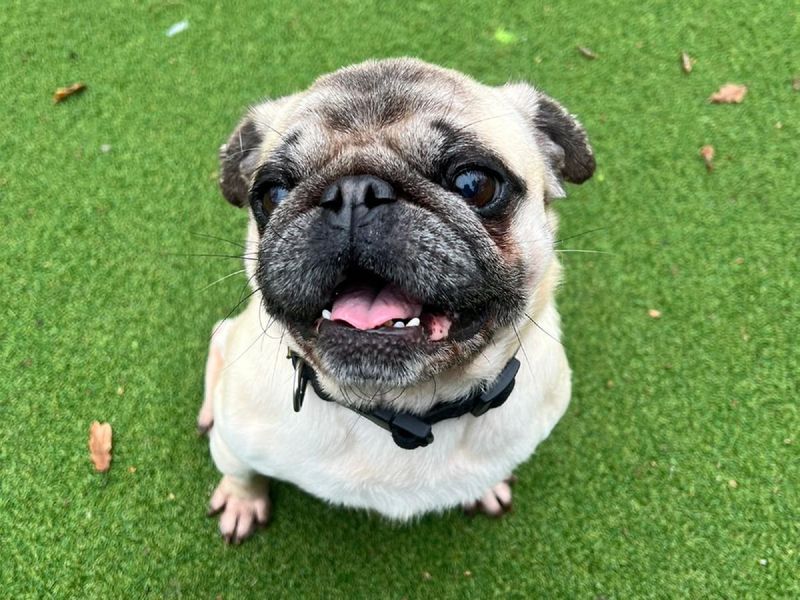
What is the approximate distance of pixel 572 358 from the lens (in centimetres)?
279

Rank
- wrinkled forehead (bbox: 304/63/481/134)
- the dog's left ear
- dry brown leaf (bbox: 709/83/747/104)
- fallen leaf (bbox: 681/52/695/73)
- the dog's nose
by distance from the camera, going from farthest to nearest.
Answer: fallen leaf (bbox: 681/52/695/73) → dry brown leaf (bbox: 709/83/747/104) → the dog's left ear → wrinkled forehead (bbox: 304/63/481/134) → the dog's nose

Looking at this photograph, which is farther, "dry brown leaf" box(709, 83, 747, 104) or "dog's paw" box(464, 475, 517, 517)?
"dry brown leaf" box(709, 83, 747, 104)

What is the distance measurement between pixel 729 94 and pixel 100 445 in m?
3.68

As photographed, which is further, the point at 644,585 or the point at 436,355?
the point at 644,585

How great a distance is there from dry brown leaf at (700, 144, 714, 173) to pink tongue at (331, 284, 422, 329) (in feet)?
8.09

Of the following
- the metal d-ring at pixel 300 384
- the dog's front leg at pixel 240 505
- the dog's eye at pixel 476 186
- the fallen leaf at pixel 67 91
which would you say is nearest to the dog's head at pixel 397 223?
the dog's eye at pixel 476 186

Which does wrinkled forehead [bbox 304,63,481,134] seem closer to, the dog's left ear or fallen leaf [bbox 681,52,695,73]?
the dog's left ear

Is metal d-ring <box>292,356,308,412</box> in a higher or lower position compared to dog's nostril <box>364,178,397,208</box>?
lower

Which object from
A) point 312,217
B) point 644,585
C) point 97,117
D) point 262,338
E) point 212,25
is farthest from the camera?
point 212,25

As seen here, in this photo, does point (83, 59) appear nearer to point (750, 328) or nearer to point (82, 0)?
point (82, 0)

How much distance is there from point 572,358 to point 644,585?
0.97 m

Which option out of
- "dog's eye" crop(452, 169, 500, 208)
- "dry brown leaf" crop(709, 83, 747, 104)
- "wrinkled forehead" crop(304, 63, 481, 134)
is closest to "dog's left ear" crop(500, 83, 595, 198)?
"wrinkled forehead" crop(304, 63, 481, 134)

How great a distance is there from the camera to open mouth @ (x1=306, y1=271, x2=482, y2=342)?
1436mm

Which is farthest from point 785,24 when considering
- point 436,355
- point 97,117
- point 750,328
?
point 97,117
